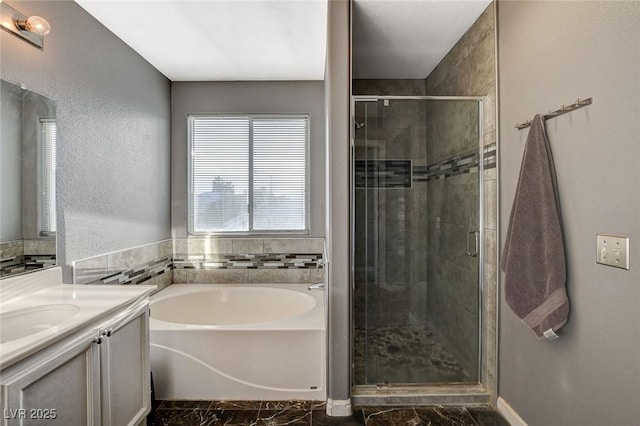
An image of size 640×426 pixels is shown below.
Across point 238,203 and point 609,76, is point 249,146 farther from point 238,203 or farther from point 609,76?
point 609,76

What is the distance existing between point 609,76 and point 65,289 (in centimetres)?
263

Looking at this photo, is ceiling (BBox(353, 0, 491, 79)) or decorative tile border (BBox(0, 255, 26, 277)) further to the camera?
ceiling (BBox(353, 0, 491, 79))

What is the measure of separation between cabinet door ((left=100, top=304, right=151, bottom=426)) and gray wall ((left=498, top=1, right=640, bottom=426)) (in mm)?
2009

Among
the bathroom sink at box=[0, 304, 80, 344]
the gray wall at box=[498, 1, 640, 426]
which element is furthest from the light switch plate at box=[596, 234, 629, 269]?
the bathroom sink at box=[0, 304, 80, 344]

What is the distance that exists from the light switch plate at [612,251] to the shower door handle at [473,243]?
2.94 ft

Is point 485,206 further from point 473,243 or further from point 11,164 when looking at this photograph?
point 11,164

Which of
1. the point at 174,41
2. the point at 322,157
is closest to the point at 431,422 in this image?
the point at 322,157

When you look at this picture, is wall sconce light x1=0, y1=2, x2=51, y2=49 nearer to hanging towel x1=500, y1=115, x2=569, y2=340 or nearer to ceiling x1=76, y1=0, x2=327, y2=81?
ceiling x1=76, y1=0, x2=327, y2=81

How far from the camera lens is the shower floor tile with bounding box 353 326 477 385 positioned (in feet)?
7.00

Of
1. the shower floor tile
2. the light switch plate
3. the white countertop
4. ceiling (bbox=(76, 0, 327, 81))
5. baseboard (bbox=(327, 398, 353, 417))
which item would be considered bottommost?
baseboard (bbox=(327, 398, 353, 417))

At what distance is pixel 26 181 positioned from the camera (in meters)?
1.69

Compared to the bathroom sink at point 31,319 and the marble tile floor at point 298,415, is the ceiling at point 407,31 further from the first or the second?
the marble tile floor at point 298,415

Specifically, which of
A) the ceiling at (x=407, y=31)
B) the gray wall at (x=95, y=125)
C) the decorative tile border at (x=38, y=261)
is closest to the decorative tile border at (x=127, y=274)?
the gray wall at (x=95, y=125)

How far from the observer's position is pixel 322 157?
333 cm
